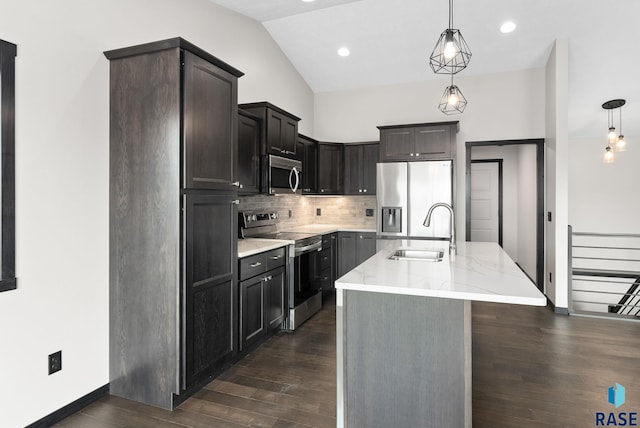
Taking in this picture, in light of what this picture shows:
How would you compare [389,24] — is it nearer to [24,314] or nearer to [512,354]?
[512,354]

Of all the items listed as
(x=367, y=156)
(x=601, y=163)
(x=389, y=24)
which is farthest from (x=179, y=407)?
(x=601, y=163)

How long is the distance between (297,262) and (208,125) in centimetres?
175

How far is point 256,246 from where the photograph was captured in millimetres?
3248

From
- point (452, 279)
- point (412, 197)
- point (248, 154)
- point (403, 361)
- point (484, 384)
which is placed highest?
point (248, 154)

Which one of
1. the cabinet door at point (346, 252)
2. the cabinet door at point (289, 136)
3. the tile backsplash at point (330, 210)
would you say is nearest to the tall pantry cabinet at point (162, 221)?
the cabinet door at point (289, 136)

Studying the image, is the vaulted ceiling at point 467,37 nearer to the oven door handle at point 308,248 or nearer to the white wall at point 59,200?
the white wall at point 59,200

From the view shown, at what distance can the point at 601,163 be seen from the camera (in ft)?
21.1

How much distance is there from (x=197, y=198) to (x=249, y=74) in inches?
91.9

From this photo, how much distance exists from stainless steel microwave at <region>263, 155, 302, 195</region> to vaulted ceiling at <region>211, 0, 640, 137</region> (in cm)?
169

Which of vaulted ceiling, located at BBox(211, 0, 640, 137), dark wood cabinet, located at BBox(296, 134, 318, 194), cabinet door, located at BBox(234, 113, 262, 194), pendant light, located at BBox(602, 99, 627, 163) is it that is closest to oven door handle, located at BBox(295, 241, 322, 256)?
cabinet door, located at BBox(234, 113, 262, 194)

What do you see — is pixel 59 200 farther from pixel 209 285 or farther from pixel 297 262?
pixel 297 262

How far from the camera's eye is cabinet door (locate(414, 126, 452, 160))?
475 centimetres

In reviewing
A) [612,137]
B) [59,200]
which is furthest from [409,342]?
[612,137]

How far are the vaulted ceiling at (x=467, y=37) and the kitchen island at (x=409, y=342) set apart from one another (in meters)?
3.33
